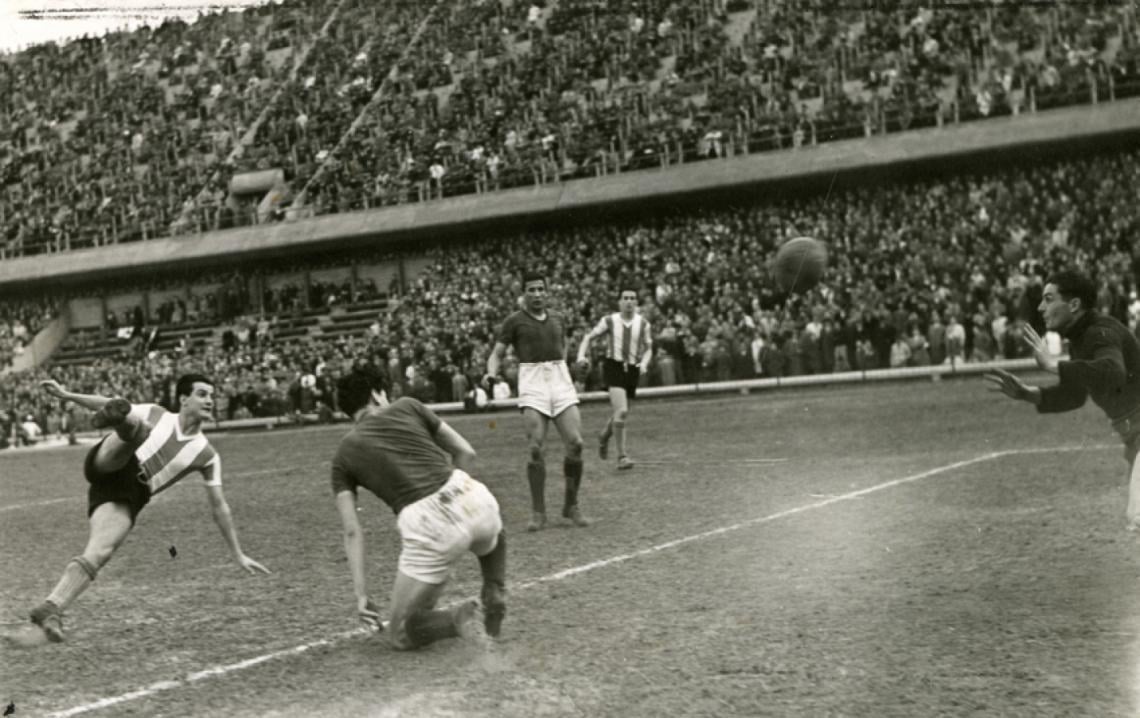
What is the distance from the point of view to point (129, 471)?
23.7 ft

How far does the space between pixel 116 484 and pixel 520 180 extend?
30168 millimetres

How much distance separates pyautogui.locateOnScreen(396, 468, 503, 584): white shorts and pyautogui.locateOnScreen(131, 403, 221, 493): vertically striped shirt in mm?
1894

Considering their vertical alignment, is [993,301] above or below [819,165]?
below

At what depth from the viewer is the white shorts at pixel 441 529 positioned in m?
5.93

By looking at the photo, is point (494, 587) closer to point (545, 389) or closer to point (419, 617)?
point (419, 617)

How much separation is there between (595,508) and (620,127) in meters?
25.3

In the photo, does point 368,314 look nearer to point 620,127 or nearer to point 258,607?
point 620,127

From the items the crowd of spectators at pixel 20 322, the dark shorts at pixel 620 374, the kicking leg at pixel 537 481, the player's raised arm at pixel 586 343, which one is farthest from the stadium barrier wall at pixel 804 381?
the crowd of spectators at pixel 20 322

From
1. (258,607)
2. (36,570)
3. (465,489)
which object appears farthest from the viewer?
(36,570)

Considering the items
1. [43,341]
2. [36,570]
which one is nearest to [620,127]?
[43,341]

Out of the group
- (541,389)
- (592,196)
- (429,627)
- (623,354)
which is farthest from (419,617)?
(592,196)

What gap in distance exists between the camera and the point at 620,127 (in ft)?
116

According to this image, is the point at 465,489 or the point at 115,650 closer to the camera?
the point at 465,489

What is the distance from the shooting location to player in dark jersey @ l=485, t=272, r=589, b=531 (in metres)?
10.2
